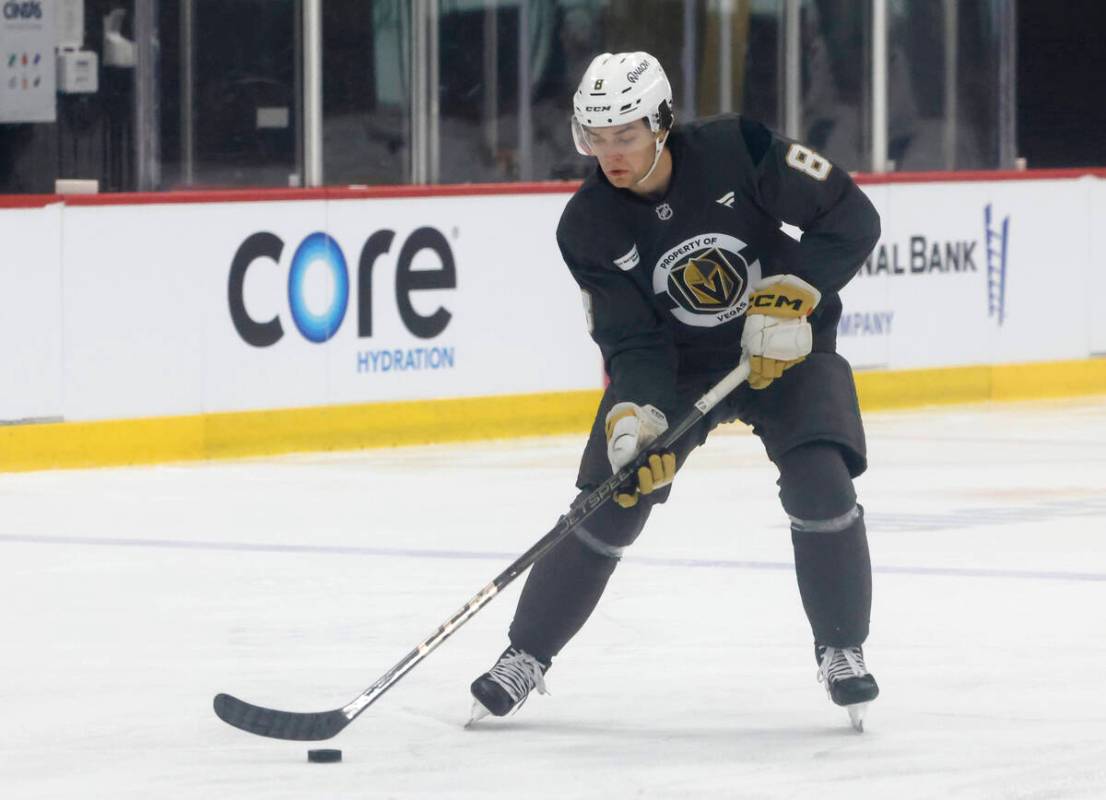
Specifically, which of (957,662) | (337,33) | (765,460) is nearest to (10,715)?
(957,662)

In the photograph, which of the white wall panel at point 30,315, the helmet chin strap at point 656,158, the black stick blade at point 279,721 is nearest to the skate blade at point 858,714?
the black stick blade at point 279,721

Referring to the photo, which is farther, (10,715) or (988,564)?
(988,564)

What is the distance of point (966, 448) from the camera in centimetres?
1240

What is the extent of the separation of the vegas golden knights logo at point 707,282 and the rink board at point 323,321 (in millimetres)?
5857

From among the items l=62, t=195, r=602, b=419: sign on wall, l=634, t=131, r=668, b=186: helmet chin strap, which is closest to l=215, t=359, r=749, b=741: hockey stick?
l=634, t=131, r=668, b=186: helmet chin strap

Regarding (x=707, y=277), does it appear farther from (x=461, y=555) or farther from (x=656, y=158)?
(x=461, y=555)

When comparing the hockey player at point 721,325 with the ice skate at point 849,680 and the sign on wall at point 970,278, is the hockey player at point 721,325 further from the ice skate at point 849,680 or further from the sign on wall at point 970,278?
the sign on wall at point 970,278

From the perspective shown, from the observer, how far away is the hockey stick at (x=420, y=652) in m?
5.52

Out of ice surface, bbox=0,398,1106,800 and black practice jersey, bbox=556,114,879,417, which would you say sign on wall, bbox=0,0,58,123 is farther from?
black practice jersey, bbox=556,114,879,417

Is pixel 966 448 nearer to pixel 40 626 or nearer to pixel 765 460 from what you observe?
pixel 765 460

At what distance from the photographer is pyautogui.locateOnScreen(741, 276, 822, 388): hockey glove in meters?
5.61

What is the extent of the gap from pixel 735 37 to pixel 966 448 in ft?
14.7

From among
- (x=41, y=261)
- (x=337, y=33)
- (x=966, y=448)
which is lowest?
(x=966, y=448)

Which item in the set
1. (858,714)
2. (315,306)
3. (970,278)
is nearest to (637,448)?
(858,714)
